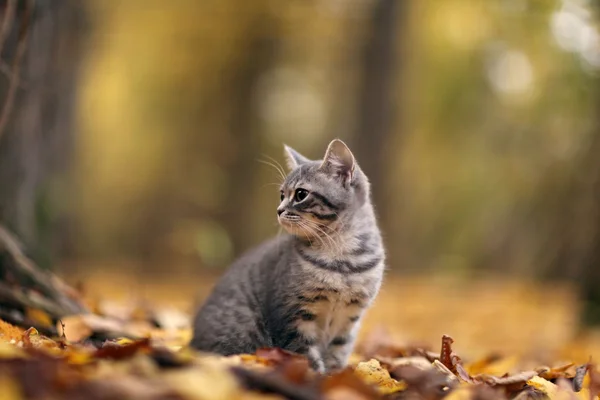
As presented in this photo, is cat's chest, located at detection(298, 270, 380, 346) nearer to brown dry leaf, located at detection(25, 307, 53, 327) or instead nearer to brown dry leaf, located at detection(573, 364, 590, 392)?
brown dry leaf, located at detection(573, 364, 590, 392)

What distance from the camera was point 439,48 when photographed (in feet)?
39.7

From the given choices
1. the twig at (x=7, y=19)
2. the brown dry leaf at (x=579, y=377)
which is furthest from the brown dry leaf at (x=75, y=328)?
the brown dry leaf at (x=579, y=377)

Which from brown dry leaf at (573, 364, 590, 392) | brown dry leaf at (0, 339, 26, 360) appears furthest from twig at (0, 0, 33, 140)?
brown dry leaf at (573, 364, 590, 392)

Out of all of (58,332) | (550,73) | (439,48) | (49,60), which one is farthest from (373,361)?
(439,48)

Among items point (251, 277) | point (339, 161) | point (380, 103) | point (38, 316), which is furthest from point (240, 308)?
point (380, 103)

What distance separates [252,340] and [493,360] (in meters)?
1.30

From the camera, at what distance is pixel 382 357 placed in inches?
130

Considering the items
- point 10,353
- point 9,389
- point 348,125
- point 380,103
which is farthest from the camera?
point 348,125

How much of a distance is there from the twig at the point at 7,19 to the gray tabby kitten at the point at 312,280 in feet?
5.06

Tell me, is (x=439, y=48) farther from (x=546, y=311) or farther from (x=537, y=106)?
Result: (x=546, y=311)

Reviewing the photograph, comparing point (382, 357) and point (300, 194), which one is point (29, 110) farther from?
point (382, 357)

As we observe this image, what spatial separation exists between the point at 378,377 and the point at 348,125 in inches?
368

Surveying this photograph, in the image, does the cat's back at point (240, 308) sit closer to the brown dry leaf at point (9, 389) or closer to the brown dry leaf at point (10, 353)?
the brown dry leaf at point (10, 353)

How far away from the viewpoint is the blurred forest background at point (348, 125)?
330 inches
